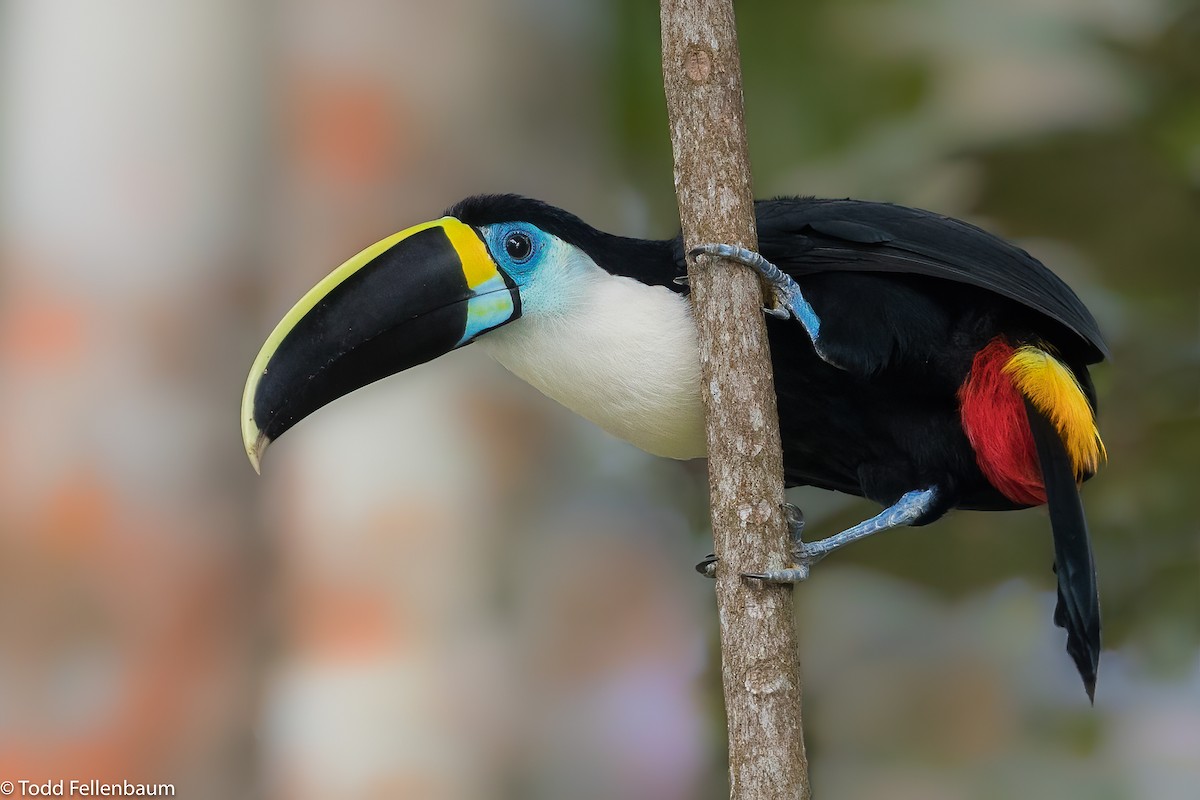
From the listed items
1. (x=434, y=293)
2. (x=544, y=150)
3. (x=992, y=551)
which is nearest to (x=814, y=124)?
(x=544, y=150)

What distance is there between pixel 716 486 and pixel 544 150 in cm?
178

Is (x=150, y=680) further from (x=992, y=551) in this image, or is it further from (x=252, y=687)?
(x=992, y=551)

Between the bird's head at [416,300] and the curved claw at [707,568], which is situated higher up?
the bird's head at [416,300]

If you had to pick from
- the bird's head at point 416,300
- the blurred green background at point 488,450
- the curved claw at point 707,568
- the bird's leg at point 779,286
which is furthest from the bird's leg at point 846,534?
the blurred green background at point 488,450

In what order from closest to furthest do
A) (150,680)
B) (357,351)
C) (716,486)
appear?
1. (716,486)
2. (357,351)
3. (150,680)

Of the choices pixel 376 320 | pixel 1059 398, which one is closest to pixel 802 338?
pixel 1059 398

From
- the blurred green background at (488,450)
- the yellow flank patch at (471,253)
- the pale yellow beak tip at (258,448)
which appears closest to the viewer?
the pale yellow beak tip at (258,448)

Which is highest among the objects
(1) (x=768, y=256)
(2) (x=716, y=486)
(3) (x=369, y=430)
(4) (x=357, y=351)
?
(3) (x=369, y=430)

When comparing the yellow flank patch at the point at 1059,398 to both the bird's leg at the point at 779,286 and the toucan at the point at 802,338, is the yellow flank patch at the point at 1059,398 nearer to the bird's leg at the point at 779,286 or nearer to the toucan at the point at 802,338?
the toucan at the point at 802,338

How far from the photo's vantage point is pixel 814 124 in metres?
3.02

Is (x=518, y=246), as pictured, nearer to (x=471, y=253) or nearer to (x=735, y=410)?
(x=471, y=253)

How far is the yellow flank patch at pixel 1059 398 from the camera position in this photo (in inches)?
70.7

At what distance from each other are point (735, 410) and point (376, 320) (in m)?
0.56

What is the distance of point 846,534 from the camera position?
176 cm
